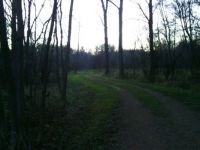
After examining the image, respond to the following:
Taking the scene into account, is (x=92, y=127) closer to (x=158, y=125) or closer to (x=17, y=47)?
(x=158, y=125)

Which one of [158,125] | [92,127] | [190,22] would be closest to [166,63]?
[190,22]

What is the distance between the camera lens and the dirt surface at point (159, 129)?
8.65m

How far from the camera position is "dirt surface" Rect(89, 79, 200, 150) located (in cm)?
865

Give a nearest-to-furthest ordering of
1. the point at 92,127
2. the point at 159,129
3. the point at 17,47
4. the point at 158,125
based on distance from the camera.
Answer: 1. the point at 159,129
2. the point at 158,125
3. the point at 92,127
4. the point at 17,47

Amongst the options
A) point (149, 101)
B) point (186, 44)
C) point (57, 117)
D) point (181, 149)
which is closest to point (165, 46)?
point (186, 44)

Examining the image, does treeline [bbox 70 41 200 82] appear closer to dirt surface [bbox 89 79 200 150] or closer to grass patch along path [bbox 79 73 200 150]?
grass patch along path [bbox 79 73 200 150]

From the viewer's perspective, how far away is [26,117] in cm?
1302

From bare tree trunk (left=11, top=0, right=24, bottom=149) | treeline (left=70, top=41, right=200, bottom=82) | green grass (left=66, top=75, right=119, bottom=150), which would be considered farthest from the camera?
treeline (left=70, top=41, right=200, bottom=82)

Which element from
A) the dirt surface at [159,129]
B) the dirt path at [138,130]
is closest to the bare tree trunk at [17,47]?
the dirt path at [138,130]

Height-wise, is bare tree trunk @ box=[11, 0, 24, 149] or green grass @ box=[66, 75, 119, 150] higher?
bare tree trunk @ box=[11, 0, 24, 149]

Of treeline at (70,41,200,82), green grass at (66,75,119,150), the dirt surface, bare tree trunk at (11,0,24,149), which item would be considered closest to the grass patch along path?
the dirt surface

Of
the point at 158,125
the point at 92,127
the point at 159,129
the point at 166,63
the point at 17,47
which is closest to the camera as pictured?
the point at 159,129

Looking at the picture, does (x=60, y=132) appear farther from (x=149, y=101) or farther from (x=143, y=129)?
(x=149, y=101)

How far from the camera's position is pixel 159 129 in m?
10.3
